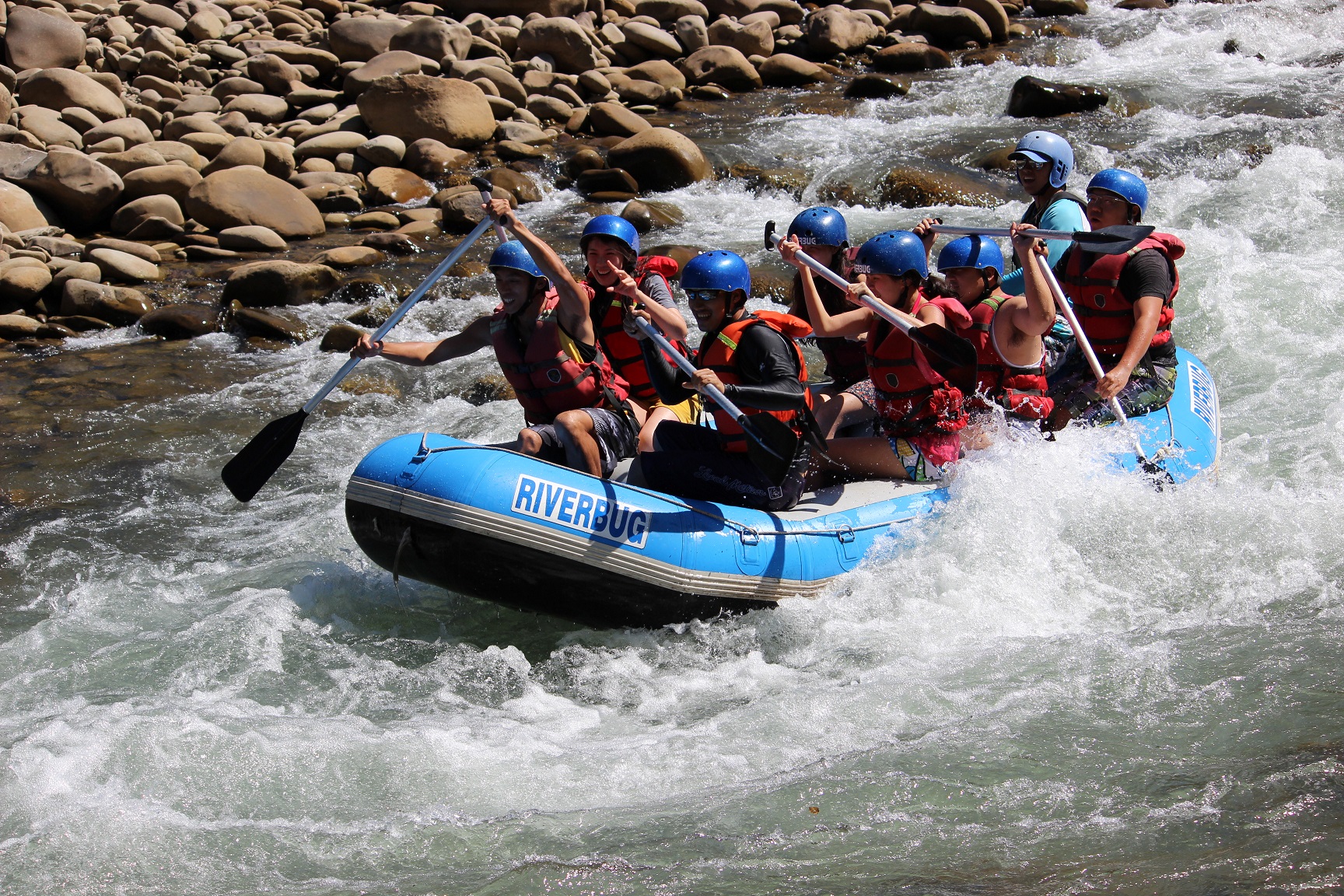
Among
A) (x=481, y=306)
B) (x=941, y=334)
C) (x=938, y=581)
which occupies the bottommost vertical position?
(x=481, y=306)

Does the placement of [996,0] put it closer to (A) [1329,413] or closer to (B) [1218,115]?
(B) [1218,115]

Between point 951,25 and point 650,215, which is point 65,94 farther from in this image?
point 951,25

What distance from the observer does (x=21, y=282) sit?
9.79 metres

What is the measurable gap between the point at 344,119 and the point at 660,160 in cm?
404

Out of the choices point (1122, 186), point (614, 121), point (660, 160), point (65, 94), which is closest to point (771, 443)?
point (1122, 186)

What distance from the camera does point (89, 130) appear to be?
1291 cm

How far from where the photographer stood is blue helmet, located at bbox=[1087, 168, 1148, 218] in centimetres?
582

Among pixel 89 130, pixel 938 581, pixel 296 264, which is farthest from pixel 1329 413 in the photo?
pixel 89 130

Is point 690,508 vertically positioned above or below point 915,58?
above

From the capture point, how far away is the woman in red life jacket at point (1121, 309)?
5.74 metres

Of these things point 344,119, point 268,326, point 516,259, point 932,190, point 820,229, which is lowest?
point 268,326

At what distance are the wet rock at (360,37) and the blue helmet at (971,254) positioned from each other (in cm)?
1234

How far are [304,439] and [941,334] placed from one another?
4.81 metres

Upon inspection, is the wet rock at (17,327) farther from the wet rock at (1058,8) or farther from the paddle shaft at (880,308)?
the wet rock at (1058,8)
